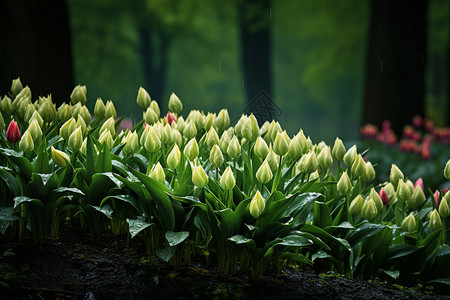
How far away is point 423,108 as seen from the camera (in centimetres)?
1258

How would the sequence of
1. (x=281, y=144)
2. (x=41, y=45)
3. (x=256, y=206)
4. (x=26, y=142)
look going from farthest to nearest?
1. (x=41, y=45)
2. (x=281, y=144)
3. (x=26, y=142)
4. (x=256, y=206)

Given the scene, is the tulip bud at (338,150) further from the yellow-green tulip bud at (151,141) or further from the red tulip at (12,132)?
the red tulip at (12,132)

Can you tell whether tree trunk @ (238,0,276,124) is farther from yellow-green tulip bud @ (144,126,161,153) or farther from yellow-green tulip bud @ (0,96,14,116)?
yellow-green tulip bud @ (144,126,161,153)

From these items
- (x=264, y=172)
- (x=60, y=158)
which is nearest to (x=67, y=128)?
(x=60, y=158)

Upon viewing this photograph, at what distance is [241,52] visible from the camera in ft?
64.4

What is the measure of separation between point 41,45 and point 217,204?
4.58 m

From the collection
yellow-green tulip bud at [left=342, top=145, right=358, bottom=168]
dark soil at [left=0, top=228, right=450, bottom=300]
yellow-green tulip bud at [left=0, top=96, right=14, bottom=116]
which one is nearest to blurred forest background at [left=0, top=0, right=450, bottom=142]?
yellow-green tulip bud at [left=342, top=145, right=358, bottom=168]

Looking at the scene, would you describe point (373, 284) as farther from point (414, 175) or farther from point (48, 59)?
point (414, 175)

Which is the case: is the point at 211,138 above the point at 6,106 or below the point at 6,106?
below

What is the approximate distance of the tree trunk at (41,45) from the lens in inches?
272

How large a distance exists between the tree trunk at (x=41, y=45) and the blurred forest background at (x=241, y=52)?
1cm

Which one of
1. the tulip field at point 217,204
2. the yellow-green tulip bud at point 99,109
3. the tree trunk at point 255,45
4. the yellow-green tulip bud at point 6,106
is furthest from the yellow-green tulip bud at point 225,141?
the tree trunk at point 255,45

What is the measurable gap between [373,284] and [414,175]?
6.70 metres

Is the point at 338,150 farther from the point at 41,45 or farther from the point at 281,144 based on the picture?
the point at 41,45
